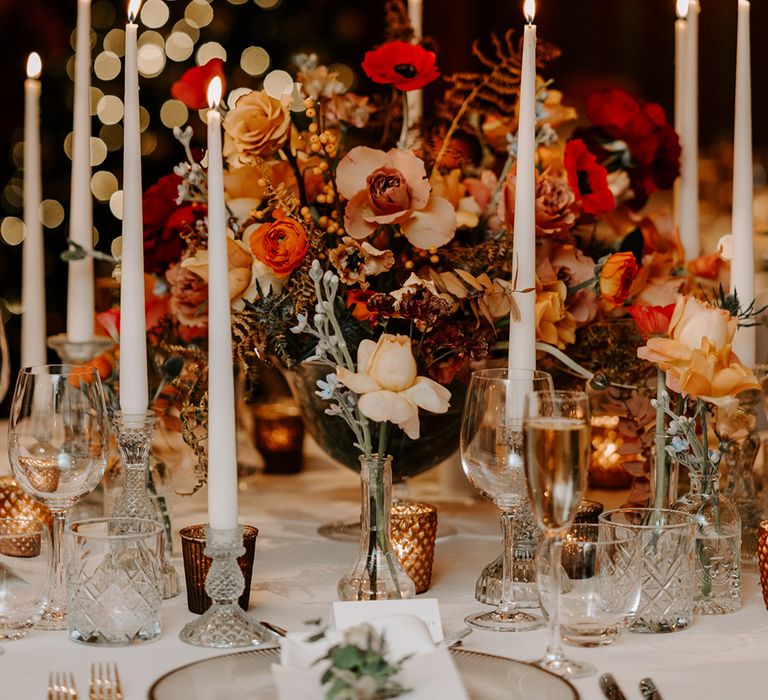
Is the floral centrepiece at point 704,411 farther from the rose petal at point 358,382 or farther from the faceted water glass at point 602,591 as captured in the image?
the rose petal at point 358,382

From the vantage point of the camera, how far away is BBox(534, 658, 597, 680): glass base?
40.8 inches

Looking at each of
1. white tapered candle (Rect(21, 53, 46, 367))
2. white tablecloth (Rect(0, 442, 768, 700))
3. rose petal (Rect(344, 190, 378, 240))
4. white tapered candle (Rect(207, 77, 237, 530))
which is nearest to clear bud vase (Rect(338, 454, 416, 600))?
white tablecloth (Rect(0, 442, 768, 700))

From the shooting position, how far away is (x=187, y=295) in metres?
1.51

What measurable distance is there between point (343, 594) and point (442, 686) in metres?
0.35

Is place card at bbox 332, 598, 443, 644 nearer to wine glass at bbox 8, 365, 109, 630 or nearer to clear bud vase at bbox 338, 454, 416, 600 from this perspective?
clear bud vase at bbox 338, 454, 416, 600

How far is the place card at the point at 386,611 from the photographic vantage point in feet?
3.67

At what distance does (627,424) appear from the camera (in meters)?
1.41

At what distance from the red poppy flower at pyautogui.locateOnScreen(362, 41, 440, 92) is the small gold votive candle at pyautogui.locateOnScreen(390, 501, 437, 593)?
19.3 inches

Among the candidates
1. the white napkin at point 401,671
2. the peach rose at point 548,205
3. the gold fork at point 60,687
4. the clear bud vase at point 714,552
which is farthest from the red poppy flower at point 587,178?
the gold fork at point 60,687

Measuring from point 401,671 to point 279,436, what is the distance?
1.08 meters

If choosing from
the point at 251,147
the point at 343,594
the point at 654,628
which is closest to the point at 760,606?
the point at 654,628

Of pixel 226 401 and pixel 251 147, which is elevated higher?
pixel 251 147

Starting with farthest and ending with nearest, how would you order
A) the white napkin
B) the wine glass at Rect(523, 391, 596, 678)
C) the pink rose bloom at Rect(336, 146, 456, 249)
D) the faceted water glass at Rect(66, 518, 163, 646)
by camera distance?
the pink rose bloom at Rect(336, 146, 456, 249) < the faceted water glass at Rect(66, 518, 163, 646) < the wine glass at Rect(523, 391, 596, 678) < the white napkin

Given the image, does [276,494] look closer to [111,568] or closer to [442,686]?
[111,568]
